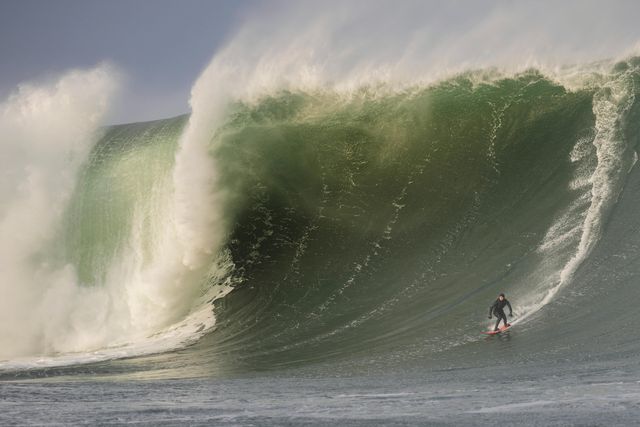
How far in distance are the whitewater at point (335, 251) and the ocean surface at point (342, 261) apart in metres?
0.05

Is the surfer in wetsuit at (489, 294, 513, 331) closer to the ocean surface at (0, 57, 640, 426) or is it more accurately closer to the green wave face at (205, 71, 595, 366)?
the ocean surface at (0, 57, 640, 426)

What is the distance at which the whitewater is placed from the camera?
586 cm

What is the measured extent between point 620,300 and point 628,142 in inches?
210

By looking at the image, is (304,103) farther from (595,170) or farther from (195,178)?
(595,170)

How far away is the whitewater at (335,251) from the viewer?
231 inches

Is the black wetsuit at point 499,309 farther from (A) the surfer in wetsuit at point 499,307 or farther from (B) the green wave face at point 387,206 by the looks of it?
(B) the green wave face at point 387,206

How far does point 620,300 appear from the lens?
8375 mm

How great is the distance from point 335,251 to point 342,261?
0.36 meters

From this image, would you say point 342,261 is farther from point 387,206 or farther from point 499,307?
point 499,307

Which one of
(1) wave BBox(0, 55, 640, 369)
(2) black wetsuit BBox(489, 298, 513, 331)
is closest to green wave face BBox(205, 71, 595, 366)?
(1) wave BBox(0, 55, 640, 369)

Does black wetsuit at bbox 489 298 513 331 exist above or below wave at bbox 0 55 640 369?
below

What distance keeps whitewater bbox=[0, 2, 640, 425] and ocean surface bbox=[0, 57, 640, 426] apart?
47 mm

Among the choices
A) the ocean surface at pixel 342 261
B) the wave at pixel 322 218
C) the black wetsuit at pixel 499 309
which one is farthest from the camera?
the wave at pixel 322 218

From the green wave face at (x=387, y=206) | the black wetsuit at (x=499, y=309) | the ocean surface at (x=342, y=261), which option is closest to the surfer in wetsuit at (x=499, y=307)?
the black wetsuit at (x=499, y=309)
